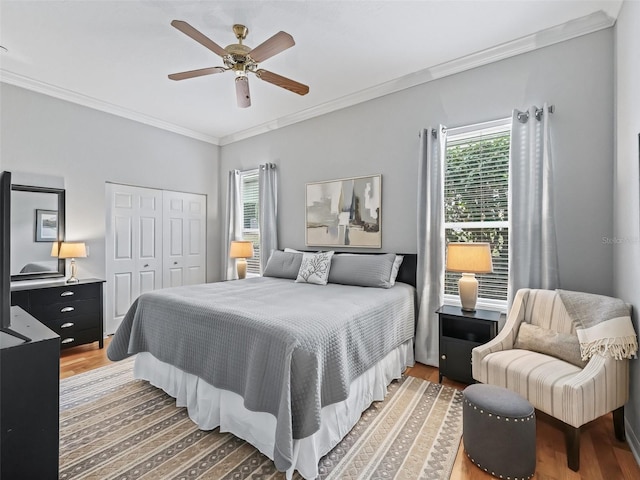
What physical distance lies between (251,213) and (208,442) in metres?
3.54

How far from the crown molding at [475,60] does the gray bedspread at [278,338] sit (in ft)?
7.14

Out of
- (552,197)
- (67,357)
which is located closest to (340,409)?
(552,197)

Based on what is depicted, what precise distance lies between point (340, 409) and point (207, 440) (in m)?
0.86

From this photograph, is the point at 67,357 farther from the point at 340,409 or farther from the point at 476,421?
the point at 476,421

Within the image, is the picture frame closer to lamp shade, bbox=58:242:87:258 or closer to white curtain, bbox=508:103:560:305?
lamp shade, bbox=58:242:87:258

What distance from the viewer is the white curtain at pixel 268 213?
4520 millimetres

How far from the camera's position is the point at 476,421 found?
173cm

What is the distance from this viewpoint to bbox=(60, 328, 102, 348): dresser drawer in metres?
3.33

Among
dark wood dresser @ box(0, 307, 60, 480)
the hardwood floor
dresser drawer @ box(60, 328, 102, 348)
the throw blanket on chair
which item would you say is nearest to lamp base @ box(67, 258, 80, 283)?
dresser drawer @ box(60, 328, 102, 348)

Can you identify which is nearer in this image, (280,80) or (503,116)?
(280,80)

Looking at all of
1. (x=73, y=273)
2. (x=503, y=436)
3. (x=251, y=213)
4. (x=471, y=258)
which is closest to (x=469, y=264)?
(x=471, y=258)

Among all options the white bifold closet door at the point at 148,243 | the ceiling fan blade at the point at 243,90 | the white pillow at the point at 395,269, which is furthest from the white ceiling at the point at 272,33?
the white pillow at the point at 395,269

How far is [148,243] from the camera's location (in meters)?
4.46

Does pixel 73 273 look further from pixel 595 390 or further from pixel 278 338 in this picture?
pixel 595 390
